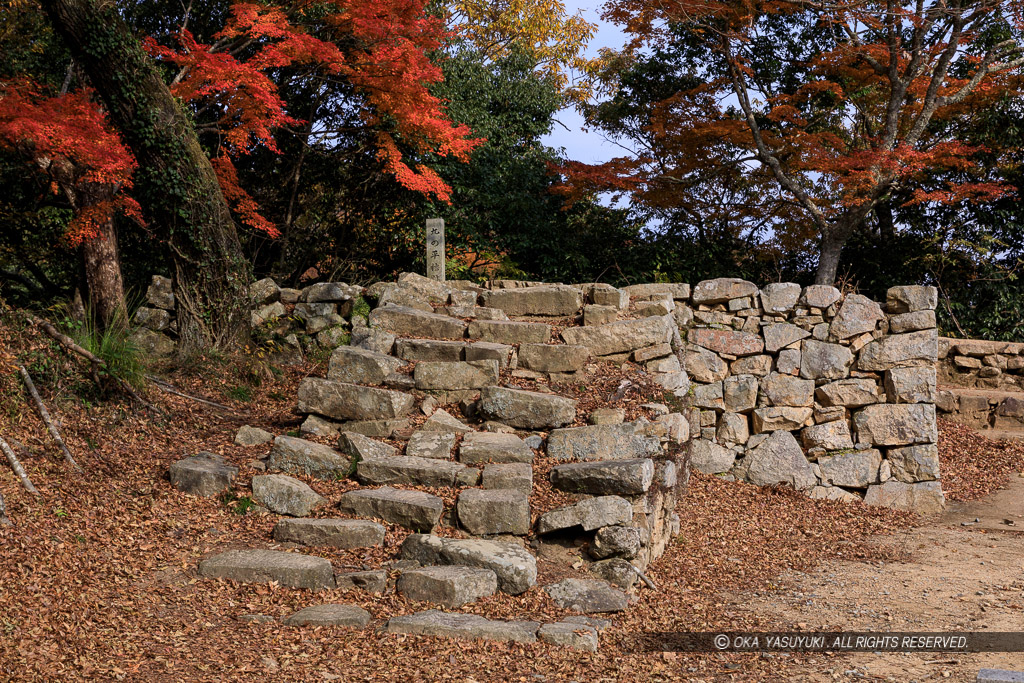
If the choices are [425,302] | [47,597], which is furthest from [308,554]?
[425,302]

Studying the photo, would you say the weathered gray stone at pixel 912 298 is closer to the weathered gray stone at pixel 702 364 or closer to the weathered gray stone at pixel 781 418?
the weathered gray stone at pixel 781 418

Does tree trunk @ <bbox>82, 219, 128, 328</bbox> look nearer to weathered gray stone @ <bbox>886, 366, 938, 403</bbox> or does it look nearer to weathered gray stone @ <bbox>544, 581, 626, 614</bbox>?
weathered gray stone @ <bbox>544, 581, 626, 614</bbox>

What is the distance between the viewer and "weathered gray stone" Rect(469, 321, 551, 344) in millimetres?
7805

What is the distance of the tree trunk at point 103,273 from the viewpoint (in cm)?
931

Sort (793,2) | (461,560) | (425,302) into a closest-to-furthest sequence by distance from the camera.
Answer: (461,560)
(425,302)
(793,2)

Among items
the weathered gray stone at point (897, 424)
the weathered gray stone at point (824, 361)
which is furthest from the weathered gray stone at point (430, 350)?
the weathered gray stone at point (897, 424)

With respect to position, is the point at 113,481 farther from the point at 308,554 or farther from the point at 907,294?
the point at 907,294

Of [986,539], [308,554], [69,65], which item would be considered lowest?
[986,539]

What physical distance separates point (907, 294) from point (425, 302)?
5.72 metres

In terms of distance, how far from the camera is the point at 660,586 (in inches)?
232

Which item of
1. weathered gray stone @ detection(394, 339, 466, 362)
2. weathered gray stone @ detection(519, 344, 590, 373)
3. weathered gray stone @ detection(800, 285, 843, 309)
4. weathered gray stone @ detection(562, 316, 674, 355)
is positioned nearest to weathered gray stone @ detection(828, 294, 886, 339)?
weathered gray stone @ detection(800, 285, 843, 309)

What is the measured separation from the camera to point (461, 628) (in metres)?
4.52

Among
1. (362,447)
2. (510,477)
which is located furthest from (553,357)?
(362,447)

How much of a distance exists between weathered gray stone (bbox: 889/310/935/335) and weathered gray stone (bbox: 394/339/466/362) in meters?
Answer: 5.40
